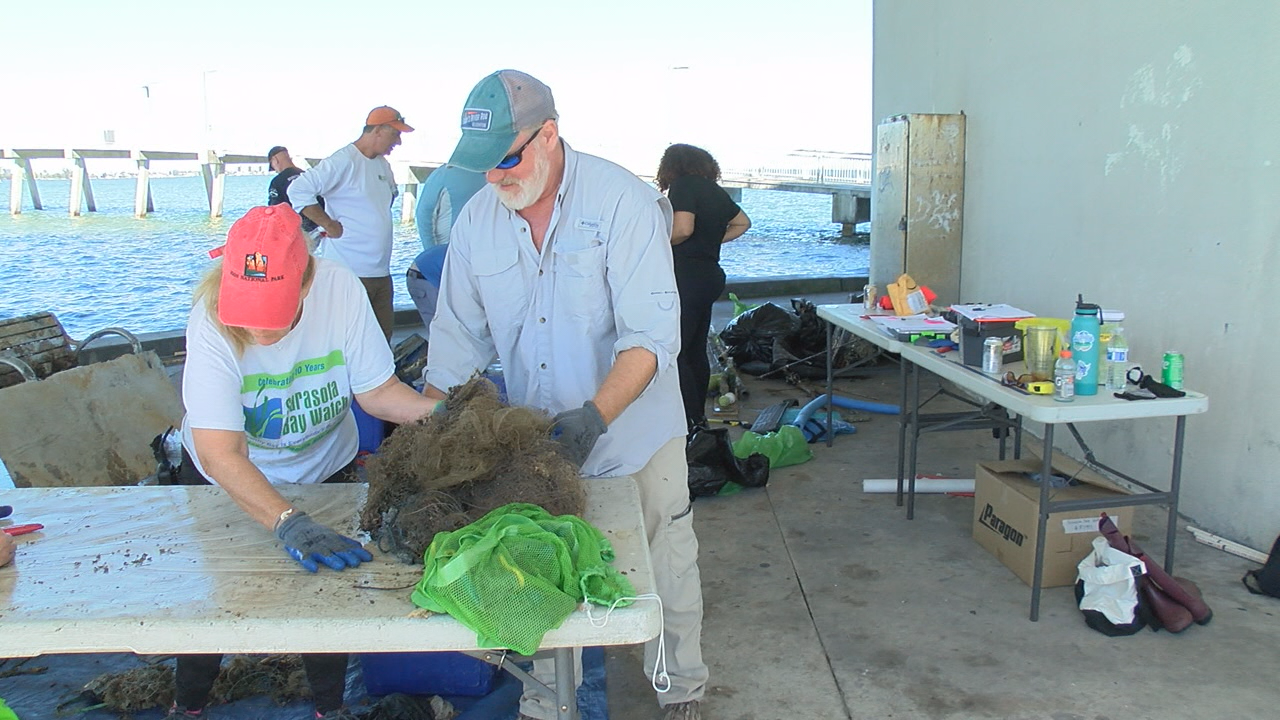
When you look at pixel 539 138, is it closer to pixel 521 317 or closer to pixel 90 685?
pixel 521 317

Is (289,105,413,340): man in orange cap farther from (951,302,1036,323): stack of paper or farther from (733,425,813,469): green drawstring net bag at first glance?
(951,302,1036,323): stack of paper

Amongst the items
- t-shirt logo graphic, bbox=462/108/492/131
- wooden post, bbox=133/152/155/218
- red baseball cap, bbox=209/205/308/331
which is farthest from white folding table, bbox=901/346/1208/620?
wooden post, bbox=133/152/155/218

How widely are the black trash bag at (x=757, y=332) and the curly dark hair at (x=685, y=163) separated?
2383mm

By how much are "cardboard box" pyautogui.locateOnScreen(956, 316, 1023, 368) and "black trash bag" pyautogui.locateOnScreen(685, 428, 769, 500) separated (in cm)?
135

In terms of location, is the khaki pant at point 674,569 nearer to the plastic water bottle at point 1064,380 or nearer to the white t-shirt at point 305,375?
the white t-shirt at point 305,375

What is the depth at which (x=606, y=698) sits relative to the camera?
107 inches

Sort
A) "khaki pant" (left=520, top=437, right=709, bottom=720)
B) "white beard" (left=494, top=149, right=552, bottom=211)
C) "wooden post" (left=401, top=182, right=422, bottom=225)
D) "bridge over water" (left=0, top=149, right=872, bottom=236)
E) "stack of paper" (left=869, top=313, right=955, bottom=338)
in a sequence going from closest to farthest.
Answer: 1. "white beard" (left=494, top=149, right=552, bottom=211)
2. "khaki pant" (left=520, top=437, right=709, bottom=720)
3. "stack of paper" (left=869, top=313, right=955, bottom=338)
4. "wooden post" (left=401, top=182, right=422, bottom=225)
5. "bridge over water" (left=0, top=149, right=872, bottom=236)

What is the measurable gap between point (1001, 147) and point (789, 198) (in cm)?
6156

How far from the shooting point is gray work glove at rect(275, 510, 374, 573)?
170 cm

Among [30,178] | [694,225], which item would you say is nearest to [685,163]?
[694,225]

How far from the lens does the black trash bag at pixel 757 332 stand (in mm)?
6832

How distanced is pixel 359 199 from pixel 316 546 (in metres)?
4.18

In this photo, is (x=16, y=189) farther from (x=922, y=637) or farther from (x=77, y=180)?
(x=922, y=637)

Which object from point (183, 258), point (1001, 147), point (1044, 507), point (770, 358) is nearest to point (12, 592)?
point (1044, 507)
